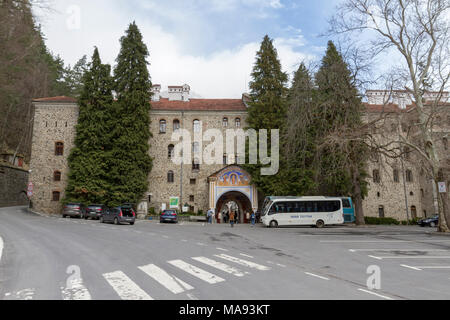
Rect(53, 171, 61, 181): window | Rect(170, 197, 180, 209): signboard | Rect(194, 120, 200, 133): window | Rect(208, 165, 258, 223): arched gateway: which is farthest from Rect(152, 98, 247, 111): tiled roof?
Rect(53, 171, 61, 181): window

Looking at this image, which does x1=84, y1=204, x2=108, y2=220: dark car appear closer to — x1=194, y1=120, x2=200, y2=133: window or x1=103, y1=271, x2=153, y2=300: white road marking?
x1=194, y1=120, x2=200, y2=133: window

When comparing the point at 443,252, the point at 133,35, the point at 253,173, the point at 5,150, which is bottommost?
the point at 443,252

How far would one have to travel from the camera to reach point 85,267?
26.2 ft

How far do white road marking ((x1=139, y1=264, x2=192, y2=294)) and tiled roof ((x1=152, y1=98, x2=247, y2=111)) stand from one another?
3164 cm

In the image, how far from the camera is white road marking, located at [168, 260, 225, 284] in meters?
6.87

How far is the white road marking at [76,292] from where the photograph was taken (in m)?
5.42

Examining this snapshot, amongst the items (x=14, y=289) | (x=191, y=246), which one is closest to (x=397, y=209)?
(x=191, y=246)

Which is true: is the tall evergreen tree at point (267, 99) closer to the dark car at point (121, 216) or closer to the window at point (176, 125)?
the window at point (176, 125)

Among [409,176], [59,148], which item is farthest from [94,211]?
[409,176]

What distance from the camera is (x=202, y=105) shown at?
1564 inches

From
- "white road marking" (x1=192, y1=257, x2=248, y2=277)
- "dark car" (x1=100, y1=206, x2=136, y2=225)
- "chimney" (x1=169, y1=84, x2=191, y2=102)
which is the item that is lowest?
"white road marking" (x1=192, y1=257, x2=248, y2=277)

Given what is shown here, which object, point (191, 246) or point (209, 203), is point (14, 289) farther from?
point (209, 203)

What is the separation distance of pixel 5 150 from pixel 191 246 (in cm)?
4472

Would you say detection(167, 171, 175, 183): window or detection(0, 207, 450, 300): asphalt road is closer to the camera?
detection(0, 207, 450, 300): asphalt road
